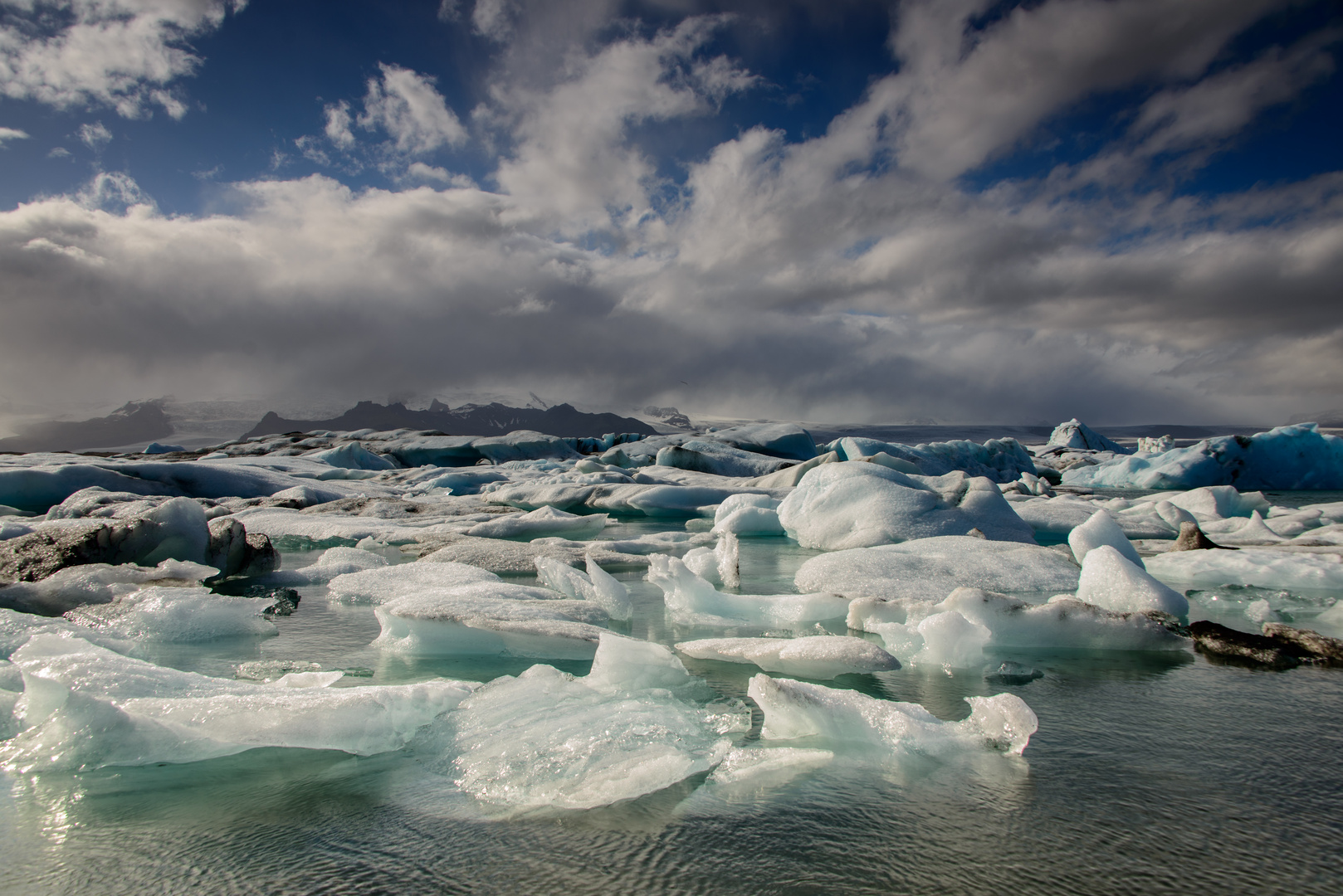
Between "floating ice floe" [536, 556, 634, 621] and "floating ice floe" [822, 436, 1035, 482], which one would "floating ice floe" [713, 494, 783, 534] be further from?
"floating ice floe" [822, 436, 1035, 482]

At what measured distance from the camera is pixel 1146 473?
18625 mm

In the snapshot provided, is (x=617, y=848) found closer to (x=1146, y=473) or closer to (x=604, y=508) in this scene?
(x=604, y=508)

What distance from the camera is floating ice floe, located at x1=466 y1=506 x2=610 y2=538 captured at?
7355mm

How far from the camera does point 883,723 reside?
5.68 feet

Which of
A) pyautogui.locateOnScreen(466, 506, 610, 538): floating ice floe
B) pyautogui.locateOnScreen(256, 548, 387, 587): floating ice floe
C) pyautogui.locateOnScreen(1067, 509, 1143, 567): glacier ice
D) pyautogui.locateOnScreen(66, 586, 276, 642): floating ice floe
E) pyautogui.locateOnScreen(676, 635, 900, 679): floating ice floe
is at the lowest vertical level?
pyautogui.locateOnScreen(466, 506, 610, 538): floating ice floe

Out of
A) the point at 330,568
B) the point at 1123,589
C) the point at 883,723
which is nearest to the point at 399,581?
the point at 330,568

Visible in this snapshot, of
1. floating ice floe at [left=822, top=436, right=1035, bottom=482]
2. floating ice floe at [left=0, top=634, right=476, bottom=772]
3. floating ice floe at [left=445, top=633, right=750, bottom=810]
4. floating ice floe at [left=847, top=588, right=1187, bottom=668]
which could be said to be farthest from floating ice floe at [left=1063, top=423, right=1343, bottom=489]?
floating ice floe at [left=0, top=634, right=476, bottom=772]

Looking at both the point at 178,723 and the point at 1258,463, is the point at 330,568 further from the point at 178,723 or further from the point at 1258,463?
the point at 1258,463

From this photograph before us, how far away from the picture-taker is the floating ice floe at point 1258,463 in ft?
57.3

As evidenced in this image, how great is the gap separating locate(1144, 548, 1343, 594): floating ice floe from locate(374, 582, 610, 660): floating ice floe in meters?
4.12

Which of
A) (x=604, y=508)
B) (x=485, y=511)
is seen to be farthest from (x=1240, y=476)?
(x=485, y=511)

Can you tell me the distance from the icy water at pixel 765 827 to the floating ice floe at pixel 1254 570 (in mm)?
3101

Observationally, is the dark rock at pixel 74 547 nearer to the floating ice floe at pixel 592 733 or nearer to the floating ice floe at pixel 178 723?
the floating ice floe at pixel 178 723

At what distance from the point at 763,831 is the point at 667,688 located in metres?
0.87
